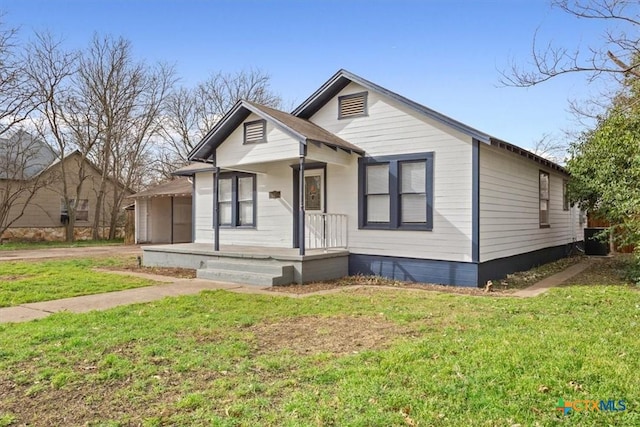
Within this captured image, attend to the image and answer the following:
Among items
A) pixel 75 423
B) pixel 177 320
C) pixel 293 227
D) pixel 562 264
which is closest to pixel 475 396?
pixel 75 423

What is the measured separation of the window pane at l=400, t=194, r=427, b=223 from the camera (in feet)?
32.6

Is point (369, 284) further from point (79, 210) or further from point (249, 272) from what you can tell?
point (79, 210)

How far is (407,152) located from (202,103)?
87.0 ft

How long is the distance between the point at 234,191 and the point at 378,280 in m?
A: 5.49

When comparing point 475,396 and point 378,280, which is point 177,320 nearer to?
point 475,396

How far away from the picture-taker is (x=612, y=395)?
336cm

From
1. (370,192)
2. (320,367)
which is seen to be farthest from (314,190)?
(320,367)

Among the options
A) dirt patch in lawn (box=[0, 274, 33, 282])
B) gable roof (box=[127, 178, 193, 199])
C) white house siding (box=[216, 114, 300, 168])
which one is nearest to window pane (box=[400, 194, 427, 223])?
white house siding (box=[216, 114, 300, 168])

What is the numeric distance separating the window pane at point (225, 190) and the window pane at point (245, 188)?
0.45m

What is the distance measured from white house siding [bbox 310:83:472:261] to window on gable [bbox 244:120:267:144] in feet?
5.47

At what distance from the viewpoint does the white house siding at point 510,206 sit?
9633mm

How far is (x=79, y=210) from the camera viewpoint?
2705cm

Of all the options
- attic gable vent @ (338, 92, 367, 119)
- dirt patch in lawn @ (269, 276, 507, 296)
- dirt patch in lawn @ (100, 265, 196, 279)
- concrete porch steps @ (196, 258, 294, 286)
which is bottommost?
dirt patch in lawn @ (269, 276, 507, 296)

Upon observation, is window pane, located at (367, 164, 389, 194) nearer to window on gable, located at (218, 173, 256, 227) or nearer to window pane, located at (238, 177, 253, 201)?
window on gable, located at (218, 173, 256, 227)
